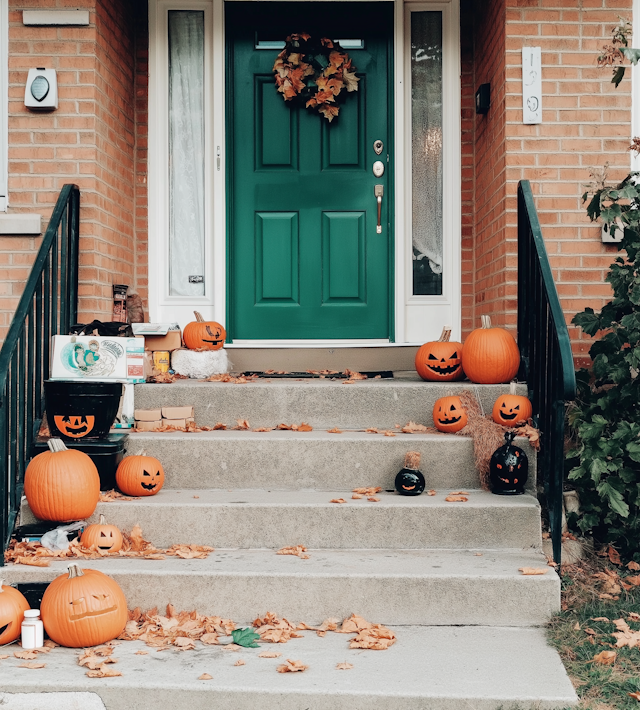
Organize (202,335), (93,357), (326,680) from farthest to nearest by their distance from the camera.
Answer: (202,335), (93,357), (326,680)

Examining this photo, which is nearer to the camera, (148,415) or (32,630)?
(32,630)

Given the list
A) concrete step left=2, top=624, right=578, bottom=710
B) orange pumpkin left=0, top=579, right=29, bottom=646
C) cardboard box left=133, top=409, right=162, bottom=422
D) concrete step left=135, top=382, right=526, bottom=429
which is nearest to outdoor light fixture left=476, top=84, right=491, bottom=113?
concrete step left=135, top=382, right=526, bottom=429

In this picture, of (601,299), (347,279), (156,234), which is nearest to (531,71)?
(601,299)

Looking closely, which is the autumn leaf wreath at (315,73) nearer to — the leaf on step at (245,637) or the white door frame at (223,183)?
the white door frame at (223,183)

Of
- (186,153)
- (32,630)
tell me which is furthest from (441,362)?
(32,630)

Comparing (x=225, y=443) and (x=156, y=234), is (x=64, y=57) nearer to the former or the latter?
(x=156, y=234)

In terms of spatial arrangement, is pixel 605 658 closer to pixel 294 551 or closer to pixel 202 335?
pixel 294 551

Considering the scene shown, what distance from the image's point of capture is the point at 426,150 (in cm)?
520

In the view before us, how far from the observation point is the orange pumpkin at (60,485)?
324 cm

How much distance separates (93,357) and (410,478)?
5.70 ft

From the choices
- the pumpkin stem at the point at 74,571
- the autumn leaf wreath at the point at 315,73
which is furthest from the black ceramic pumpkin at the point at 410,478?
the autumn leaf wreath at the point at 315,73

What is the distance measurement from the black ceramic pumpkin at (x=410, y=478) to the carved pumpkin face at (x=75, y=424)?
4.92ft

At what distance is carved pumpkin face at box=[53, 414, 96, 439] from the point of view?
363cm

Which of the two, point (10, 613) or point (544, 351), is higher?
point (544, 351)
